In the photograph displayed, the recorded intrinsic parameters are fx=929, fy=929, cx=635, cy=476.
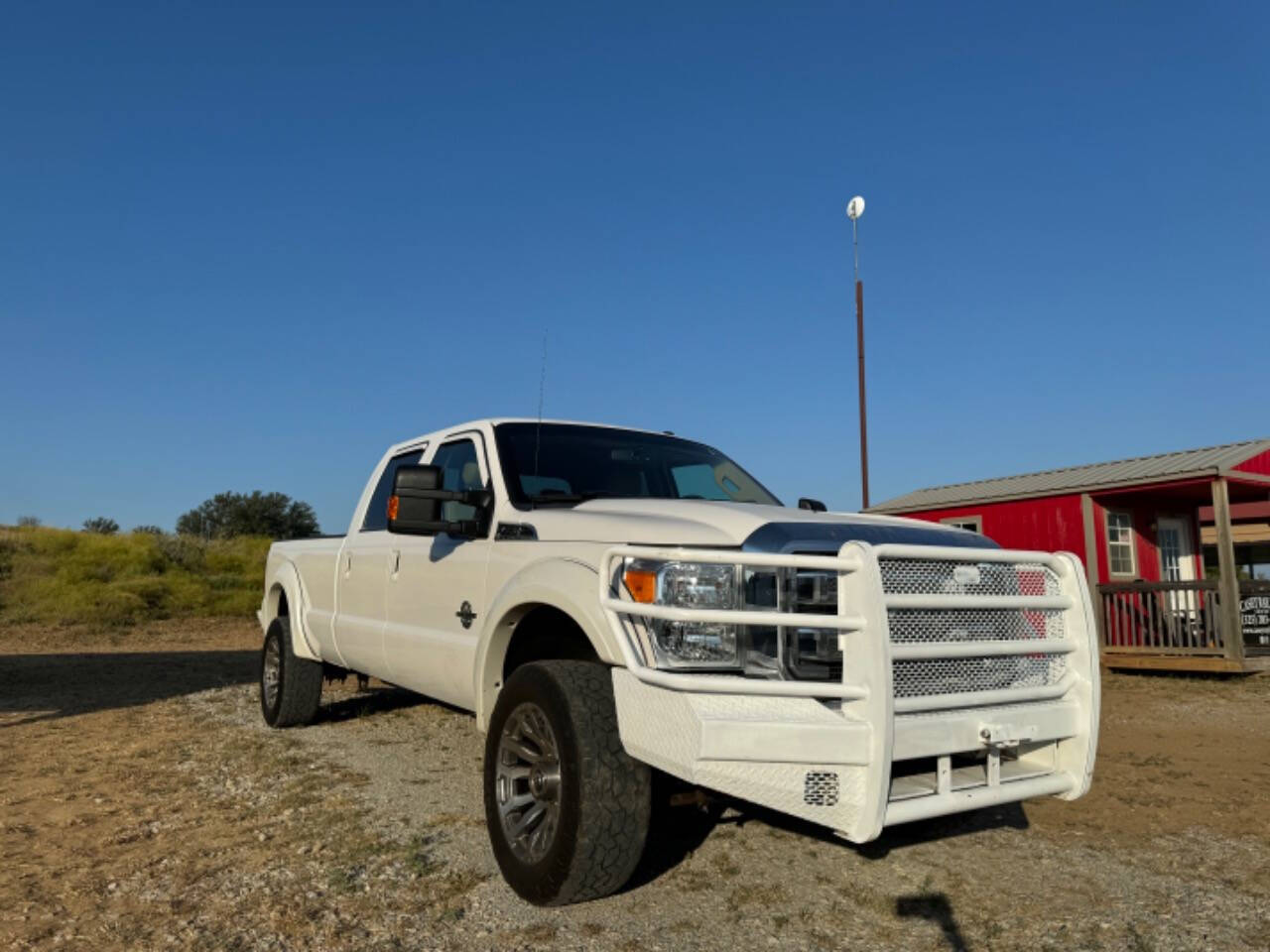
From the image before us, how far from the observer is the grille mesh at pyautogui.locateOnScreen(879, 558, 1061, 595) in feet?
10.1

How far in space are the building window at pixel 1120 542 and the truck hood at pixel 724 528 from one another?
38.6ft

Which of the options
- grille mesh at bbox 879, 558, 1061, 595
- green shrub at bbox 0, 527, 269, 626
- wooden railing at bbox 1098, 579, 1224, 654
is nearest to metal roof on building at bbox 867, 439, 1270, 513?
wooden railing at bbox 1098, 579, 1224, 654

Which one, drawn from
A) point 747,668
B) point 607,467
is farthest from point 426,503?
point 747,668

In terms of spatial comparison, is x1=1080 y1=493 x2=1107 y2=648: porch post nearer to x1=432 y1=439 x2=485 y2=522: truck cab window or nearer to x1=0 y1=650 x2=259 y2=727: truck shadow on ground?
x1=432 y1=439 x2=485 y2=522: truck cab window

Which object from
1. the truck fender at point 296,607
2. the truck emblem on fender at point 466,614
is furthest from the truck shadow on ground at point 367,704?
the truck emblem on fender at point 466,614

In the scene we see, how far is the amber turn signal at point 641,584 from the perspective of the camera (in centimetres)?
315

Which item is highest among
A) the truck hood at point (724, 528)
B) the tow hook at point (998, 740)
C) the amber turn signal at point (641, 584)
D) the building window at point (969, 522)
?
the building window at point (969, 522)

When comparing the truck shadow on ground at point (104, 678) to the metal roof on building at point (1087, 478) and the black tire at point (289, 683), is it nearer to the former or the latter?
the black tire at point (289, 683)

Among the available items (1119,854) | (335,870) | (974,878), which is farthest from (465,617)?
(1119,854)

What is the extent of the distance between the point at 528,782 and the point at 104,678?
943 centimetres

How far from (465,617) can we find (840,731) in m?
2.12

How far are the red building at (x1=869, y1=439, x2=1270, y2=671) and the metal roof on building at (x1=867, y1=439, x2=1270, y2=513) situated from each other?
2 cm

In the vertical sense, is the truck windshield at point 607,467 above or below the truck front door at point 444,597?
above

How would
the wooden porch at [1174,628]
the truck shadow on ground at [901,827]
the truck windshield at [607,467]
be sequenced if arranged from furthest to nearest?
the wooden porch at [1174,628] < the truck windshield at [607,467] < the truck shadow on ground at [901,827]
